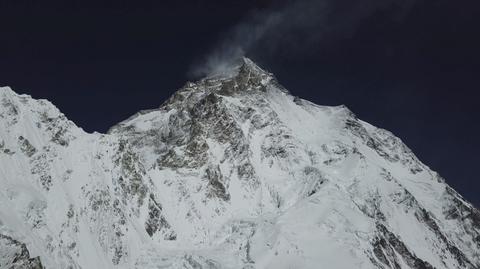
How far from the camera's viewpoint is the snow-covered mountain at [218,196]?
298ft

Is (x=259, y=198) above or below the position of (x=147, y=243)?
above

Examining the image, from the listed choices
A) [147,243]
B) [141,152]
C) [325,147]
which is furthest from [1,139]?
[325,147]

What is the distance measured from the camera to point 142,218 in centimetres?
10444

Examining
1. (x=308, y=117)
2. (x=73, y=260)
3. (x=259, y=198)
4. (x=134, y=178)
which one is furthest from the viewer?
(x=308, y=117)

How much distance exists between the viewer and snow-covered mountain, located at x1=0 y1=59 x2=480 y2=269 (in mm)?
90938

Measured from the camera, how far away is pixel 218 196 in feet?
385

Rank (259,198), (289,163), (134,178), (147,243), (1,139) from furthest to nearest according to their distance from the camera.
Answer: (289,163) < (259,198) < (134,178) < (147,243) < (1,139)

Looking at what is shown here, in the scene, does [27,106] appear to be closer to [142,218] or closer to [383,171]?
[142,218]

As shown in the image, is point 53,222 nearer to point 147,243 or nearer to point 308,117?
point 147,243

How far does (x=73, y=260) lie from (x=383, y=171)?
3106 inches

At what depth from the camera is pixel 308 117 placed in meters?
168

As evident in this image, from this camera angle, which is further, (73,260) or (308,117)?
(308,117)

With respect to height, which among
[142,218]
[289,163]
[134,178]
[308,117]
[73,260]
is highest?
[308,117]

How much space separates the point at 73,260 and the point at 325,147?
74.3 m
